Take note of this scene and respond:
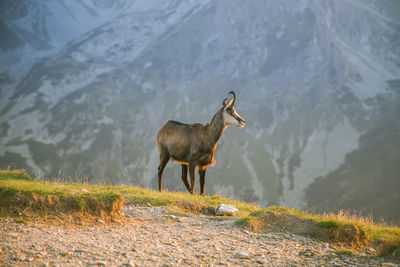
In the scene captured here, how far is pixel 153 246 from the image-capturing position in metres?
7.23

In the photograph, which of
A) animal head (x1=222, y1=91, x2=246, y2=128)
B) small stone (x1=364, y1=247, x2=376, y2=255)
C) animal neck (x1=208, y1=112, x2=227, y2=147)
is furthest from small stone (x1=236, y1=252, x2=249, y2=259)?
animal head (x1=222, y1=91, x2=246, y2=128)

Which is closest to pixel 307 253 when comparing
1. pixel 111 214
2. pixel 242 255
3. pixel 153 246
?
pixel 242 255

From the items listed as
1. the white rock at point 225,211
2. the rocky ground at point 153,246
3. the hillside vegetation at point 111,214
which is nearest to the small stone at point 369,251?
the hillside vegetation at point 111,214

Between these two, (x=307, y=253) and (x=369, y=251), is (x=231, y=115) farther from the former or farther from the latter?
(x=307, y=253)

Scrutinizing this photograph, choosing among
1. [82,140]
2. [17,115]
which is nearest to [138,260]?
[82,140]

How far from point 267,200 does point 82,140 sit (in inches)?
3935

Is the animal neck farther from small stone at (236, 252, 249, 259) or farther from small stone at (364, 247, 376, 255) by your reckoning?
small stone at (236, 252, 249, 259)

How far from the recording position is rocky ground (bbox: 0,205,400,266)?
6262 millimetres

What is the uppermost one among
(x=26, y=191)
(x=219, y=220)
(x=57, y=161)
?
(x=26, y=191)

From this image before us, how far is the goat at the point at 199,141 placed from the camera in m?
15.0

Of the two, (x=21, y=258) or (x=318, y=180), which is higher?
(x=21, y=258)

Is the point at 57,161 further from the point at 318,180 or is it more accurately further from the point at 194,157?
the point at 194,157

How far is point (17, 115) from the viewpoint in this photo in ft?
633

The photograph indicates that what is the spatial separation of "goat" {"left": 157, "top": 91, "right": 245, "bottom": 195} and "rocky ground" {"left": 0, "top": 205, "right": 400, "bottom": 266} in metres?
5.92
